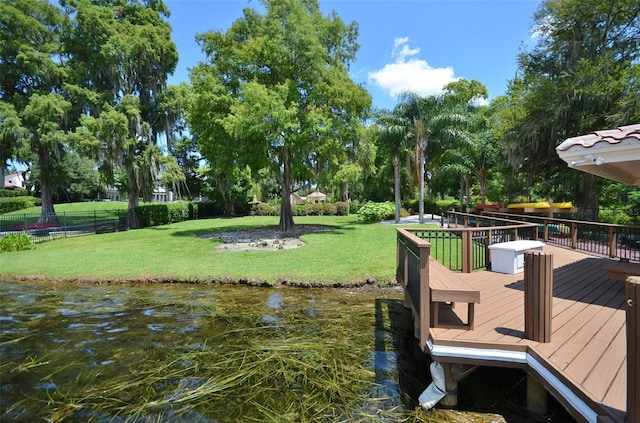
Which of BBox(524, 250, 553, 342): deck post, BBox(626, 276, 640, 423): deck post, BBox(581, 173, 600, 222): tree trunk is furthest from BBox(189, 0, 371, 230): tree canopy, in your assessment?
BBox(626, 276, 640, 423): deck post

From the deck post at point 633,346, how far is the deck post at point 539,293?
120 cm

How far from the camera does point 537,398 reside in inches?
120

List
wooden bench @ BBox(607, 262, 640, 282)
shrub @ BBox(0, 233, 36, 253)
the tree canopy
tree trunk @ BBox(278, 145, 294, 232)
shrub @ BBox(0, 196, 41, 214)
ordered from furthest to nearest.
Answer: shrub @ BBox(0, 196, 41, 214)
tree trunk @ BBox(278, 145, 294, 232)
the tree canopy
shrub @ BBox(0, 233, 36, 253)
wooden bench @ BBox(607, 262, 640, 282)

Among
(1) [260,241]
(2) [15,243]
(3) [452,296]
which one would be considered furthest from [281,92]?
(3) [452,296]

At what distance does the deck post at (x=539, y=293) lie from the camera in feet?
9.76

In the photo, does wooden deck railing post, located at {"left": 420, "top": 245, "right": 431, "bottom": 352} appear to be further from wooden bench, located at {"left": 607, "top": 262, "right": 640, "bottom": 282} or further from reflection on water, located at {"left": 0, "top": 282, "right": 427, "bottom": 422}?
wooden bench, located at {"left": 607, "top": 262, "right": 640, "bottom": 282}

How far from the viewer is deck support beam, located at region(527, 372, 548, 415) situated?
3012 millimetres

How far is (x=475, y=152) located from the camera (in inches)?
838

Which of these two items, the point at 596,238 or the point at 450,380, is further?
the point at 596,238

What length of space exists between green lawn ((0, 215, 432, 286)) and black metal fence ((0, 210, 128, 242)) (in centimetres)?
387

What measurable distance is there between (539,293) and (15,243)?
16.2 meters

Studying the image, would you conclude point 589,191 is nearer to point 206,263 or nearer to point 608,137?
point 608,137

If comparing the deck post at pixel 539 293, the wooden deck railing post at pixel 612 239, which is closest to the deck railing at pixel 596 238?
the wooden deck railing post at pixel 612 239

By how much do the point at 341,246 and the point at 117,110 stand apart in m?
15.6
